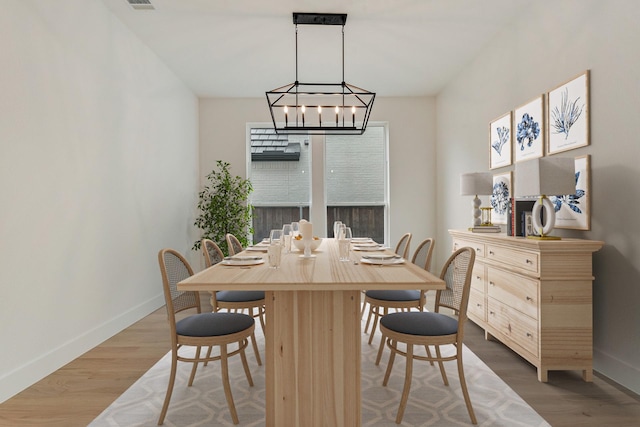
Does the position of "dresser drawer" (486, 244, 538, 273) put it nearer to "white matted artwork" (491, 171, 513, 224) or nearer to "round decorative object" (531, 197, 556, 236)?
"round decorative object" (531, 197, 556, 236)

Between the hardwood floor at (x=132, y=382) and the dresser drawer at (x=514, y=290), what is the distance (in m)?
0.43

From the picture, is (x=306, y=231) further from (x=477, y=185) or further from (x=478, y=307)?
(x=477, y=185)

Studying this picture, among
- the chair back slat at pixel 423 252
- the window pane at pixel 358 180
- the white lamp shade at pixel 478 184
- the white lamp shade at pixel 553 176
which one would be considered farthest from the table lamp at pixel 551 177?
the window pane at pixel 358 180

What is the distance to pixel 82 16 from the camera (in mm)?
3029

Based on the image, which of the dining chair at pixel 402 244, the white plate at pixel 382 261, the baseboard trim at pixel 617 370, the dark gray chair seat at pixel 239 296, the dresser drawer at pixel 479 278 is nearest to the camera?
the white plate at pixel 382 261

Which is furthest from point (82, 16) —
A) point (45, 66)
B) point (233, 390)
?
point (233, 390)

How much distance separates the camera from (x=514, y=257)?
107 inches

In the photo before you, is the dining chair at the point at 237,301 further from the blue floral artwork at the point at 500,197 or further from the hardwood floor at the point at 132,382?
the blue floral artwork at the point at 500,197

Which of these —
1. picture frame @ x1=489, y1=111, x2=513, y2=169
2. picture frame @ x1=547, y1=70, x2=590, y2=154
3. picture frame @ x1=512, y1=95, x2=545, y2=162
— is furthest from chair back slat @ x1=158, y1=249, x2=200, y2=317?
picture frame @ x1=489, y1=111, x2=513, y2=169

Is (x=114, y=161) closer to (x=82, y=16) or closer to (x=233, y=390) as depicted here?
(x=82, y=16)

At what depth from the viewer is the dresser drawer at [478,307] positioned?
3.24 m

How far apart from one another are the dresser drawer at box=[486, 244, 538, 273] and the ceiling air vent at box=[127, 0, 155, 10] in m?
3.53

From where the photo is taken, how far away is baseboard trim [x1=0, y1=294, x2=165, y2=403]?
Answer: 7.45 ft

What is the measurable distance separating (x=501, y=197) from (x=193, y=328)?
3.16m
